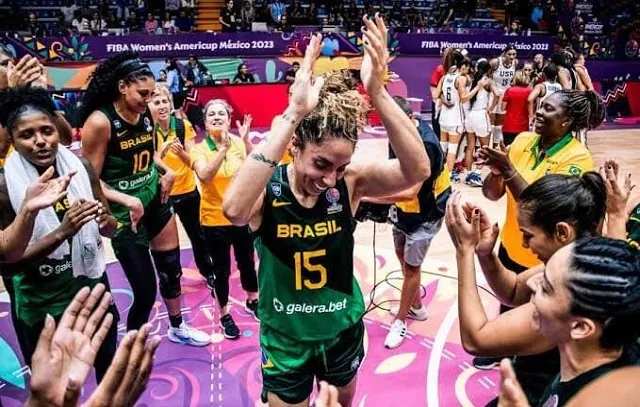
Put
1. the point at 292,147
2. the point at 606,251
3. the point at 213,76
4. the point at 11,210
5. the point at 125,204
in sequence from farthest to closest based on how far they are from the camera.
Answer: the point at 213,76 < the point at 125,204 < the point at 11,210 < the point at 292,147 < the point at 606,251

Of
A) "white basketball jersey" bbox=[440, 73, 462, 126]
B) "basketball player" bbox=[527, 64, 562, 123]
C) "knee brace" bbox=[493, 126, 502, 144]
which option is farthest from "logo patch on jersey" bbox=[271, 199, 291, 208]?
"knee brace" bbox=[493, 126, 502, 144]

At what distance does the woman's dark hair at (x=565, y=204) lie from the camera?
2238 mm

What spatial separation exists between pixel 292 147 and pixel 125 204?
58.2 inches

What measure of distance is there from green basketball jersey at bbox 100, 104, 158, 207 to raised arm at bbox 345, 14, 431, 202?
5.65 ft

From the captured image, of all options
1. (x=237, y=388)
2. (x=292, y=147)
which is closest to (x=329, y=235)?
(x=292, y=147)

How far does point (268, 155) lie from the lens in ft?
7.06

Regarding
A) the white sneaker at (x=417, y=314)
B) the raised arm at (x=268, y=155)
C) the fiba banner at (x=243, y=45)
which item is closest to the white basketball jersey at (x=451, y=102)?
the white sneaker at (x=417, y=314)

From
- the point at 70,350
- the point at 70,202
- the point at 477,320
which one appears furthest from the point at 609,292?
the point at 70,202

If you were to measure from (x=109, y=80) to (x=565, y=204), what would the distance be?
2.66 m

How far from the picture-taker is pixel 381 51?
2137 mm

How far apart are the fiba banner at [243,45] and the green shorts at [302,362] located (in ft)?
A: 35.7

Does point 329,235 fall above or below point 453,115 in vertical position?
above

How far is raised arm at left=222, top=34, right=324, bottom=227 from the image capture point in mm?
2115

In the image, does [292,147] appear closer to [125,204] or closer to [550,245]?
[550,245]
